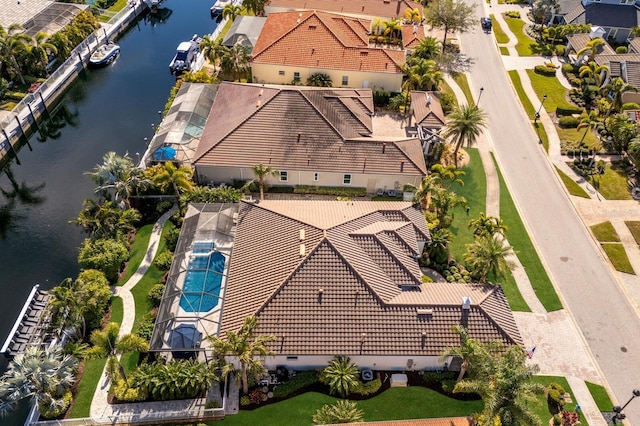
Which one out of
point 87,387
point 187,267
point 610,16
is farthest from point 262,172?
point 610,16

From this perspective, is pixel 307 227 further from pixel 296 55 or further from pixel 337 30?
pixel 337 30

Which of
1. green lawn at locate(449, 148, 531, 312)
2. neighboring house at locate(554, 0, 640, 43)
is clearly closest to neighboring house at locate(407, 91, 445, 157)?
green lawn at locate(449, 148, 531, 312)

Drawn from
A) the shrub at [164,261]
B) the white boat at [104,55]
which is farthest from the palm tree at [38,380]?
the white boat at [104,55]

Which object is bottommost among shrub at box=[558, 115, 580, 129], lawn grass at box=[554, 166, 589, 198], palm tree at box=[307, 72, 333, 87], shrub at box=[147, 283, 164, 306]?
shrub at box=[147, 283, 164, 306]

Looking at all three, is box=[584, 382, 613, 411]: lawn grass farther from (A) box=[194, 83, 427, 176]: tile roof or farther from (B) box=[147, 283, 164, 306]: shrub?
(B) box=[147, 283, 164, 306]: shrub

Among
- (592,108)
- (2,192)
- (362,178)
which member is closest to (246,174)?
(362,178)

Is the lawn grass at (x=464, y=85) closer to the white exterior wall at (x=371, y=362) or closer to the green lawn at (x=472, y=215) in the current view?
the green lawn at (x=472, y=215)

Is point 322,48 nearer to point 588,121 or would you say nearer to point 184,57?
point 184,57

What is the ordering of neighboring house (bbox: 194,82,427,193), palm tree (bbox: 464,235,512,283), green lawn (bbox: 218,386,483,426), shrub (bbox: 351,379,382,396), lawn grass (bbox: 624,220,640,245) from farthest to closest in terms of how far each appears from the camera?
neighboring house (bbox: 194,82,427,193)
lawn grass (bbox: 624,220,640,245)
palm tree (bbox: 464,235,512,283)
shrub (bbox: 351,379,382,396)
green lawn (bbox: 218,386,483,426)
